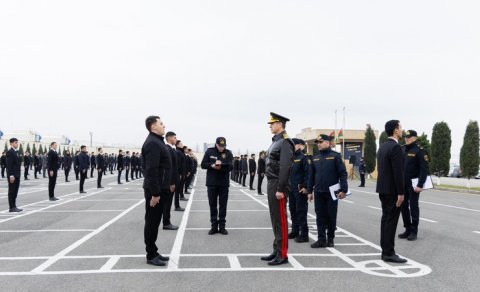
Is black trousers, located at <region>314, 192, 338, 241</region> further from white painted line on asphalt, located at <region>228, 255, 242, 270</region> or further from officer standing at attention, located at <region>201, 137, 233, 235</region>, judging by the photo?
officer standing at attention, located at <region>201, 137, 233, 235</region>

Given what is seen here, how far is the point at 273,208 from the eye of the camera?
636cm

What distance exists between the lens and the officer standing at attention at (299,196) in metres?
8.24

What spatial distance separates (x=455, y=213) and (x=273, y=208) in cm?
945

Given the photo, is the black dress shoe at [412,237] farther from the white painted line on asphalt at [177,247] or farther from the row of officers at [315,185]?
the white painted line on asphalt at [177,247]

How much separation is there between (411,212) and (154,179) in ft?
17.6

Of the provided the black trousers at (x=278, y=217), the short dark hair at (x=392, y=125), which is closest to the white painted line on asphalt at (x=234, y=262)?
the black trousers at (x=278, y=217)

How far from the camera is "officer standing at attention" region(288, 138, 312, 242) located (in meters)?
8.24

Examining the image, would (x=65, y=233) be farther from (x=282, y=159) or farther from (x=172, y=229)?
(x=282, y=159)

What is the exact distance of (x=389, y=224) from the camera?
6.48 metres

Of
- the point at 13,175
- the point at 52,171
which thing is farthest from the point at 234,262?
the point at 52,171

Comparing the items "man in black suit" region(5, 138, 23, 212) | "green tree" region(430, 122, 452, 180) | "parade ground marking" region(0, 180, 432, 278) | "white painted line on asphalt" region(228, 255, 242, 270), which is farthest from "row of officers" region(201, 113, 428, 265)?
"green tree" region(430, 122, 452, 180)

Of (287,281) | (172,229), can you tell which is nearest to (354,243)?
(287,281)

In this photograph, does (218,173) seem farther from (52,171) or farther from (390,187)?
(52,171)

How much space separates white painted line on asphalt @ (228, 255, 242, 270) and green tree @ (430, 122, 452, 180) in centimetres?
3149
